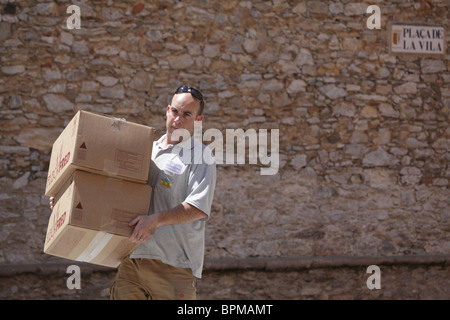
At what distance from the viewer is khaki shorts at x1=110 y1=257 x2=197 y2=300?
10.2 feet

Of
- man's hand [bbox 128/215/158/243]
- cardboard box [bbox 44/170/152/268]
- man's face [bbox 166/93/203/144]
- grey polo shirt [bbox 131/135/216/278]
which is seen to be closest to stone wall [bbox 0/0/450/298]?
man's face [bbox 166/93/203/144]

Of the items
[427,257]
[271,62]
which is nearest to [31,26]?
[271,62]

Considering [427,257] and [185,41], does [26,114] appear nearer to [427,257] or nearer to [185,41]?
[185,41]

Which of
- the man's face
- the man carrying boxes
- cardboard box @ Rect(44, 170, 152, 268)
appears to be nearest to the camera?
cardboard box @ Rect(44, 170, 152, 268)

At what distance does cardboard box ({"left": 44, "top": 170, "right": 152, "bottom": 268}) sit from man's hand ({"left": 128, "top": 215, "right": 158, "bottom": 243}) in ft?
0.09

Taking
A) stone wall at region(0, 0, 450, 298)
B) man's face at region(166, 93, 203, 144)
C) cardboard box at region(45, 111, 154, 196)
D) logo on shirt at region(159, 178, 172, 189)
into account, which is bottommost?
logo on shirt at region(159, 178, 172, 189)

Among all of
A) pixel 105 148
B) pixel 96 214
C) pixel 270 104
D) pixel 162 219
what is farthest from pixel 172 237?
pixel 270 104

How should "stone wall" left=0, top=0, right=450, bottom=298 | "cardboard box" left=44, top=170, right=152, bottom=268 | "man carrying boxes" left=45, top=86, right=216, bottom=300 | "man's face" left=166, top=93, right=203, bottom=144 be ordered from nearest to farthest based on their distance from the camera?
"cardboard box" left=44, top=170, right=152, bottom=268 → "man carrying boxes" left=45, top=86, right=216, bottom=300 → "man's face" left=166, top=93, right=203, bottom=144 → "stone wall" left=0, top=0, right=450, bottom=298

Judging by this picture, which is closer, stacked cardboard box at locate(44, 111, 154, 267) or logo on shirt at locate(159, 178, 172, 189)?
stacked cardboard box at locate(44, 111, 154, 267)

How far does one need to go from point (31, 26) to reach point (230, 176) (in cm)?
244

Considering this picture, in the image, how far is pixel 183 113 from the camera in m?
3.26

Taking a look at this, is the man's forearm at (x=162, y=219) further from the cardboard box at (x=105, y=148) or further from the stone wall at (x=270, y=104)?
the stone wall at (x=270, y=104)

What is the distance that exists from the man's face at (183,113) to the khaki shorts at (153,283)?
24.9 inches

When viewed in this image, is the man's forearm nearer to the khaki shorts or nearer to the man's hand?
the man's hand
